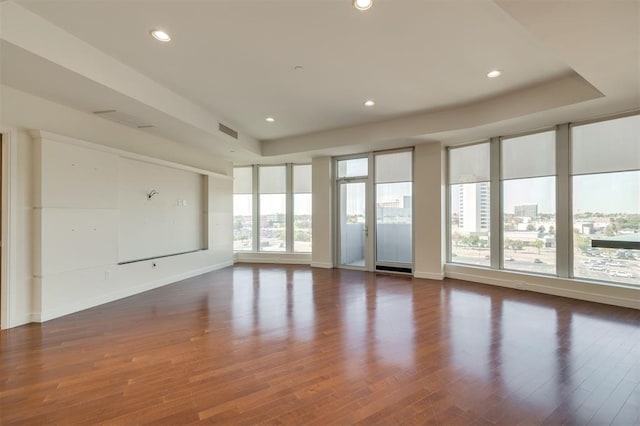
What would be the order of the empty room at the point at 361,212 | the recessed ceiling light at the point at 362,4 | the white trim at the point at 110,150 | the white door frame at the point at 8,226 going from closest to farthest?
the empty room at the point at 361,212
the recessed ceiling light at the point at 362,4
the white door frame at the point at 8,226
the white trim at the point at 110,150

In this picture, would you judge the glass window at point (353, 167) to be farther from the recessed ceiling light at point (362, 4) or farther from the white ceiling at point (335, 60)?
the recessed ceiling light at point (362, 4)

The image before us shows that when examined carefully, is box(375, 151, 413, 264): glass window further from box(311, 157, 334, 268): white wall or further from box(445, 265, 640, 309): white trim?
box(311, 157, 334, 268): white wall

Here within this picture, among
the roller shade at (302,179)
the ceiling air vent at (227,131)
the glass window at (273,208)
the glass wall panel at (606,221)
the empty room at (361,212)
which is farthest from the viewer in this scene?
the glass window at (273,208)

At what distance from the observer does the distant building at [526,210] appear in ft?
17.5

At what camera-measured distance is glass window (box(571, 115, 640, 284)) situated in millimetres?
4359

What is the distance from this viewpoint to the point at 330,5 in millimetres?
2623

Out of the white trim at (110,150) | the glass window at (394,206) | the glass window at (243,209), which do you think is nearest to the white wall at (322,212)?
the glass window at (394,206)

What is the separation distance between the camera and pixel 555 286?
496cm

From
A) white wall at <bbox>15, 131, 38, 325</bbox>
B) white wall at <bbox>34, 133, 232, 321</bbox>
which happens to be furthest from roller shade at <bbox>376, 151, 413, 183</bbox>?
white wall at <bbox>15, 131, 38, 325</bbox>

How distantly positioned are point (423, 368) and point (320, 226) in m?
5.23

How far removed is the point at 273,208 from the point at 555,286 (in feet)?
21.4

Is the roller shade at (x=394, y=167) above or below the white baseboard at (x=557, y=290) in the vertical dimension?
above

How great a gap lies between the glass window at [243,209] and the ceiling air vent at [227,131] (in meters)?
2.42

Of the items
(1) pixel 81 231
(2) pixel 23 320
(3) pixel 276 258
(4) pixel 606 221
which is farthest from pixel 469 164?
(2) pixel 23 320
